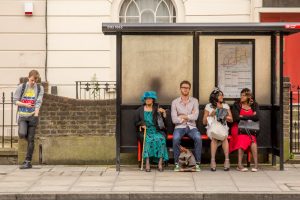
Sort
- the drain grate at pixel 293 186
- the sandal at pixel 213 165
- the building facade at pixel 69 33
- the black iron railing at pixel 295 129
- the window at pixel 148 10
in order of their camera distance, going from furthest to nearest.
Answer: the window at pixel 148 10 < the building facade at pixel 69 33 < the black iron railing at pixel 295 129 < the sandal at pixel 213 165 < the drain grate at pixel 293 186

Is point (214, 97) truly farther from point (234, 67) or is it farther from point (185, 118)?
point (234, 67)

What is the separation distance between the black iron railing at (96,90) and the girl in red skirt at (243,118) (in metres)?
4.23

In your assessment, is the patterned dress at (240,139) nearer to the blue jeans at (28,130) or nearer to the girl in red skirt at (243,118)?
the girl in red skirt at (243,118)

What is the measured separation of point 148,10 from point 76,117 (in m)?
5.15

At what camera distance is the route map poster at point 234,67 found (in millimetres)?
13711

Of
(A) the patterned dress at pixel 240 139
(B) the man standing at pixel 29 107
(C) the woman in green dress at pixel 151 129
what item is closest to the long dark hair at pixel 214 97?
(A) the patterned dress at pixel 240 139

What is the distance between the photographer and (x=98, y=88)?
1686 centimetres

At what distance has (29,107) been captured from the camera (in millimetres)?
13531

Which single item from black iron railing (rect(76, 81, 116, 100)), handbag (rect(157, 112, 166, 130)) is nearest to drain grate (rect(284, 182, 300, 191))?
handbag (rect(157, 112, 166, 130))

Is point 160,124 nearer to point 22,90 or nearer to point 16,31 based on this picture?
point 22,90

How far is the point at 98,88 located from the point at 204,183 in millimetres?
5799

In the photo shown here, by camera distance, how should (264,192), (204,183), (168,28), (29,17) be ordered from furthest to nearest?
(29,17) → (168,28) → (204,183) → (264,192)

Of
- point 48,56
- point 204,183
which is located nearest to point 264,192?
point 204,183

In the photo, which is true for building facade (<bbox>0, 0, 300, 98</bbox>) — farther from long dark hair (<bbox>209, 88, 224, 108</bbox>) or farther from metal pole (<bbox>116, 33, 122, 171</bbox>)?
long dark hair (<bbox>209, 88, 224, 108</bbox>)
